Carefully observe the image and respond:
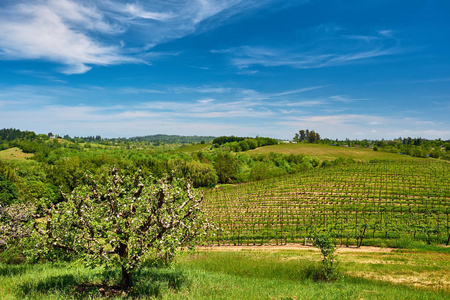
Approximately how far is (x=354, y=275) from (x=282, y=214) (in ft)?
94.8

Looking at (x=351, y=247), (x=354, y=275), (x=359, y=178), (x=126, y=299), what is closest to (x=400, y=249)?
(x=351, y=247)

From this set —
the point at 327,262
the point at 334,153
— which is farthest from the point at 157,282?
the point at 334,153

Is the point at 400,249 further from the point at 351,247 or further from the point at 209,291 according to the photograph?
the point at 209,291

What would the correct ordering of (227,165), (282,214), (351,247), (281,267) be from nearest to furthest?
(281,267) → (351,247) → (282,214) → (227,165)

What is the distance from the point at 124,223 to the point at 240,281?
26.6ft

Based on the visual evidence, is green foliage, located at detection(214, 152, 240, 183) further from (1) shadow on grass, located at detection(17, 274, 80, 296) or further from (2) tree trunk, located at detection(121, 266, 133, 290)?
(2) tree trunk, located at detection(121, 266, 133, 290)

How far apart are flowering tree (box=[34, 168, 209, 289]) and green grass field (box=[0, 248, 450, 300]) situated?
41.5 inches

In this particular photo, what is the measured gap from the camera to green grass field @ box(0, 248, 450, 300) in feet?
36.0

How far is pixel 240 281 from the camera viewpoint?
1455cm

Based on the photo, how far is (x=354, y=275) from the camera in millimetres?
19141

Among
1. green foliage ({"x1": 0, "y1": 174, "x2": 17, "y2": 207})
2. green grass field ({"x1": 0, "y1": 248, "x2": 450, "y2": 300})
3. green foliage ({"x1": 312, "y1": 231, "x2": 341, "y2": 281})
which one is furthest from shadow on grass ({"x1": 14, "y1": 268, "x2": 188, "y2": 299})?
green foliage ({"x1": 0, "y1": 174, "x2": 17, "y2": 207})

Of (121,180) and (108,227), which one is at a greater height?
(121,180)

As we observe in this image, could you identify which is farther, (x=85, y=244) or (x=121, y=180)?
(x=121, y=180)

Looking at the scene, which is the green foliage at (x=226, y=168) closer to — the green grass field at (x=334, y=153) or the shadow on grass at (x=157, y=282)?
the green grass field at (x=334, y=153)
